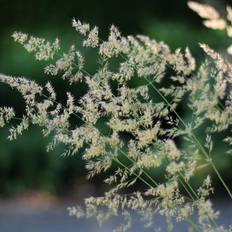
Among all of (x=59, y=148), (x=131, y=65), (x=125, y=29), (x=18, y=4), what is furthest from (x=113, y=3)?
(x=131, y=65)

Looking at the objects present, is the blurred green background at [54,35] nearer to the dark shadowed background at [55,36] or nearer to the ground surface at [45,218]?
the dark shadowed background at [55,36]

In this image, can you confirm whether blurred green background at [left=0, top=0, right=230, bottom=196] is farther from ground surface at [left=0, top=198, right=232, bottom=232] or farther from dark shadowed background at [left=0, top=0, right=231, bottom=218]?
ground surface at [left=0, top=198, right=232, bottom=232]

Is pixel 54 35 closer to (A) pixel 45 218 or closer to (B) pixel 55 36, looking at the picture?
(B) pixel 55 36

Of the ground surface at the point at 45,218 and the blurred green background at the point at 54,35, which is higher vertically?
the blurred green background at the point at 54,35

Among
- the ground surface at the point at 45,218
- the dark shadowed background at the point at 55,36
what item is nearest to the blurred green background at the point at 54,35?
the dark shadowed background at the point at 55,36

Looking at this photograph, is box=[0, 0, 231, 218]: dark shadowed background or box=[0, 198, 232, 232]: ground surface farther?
box=[0, 0, 231, 218]: dark shadowed background

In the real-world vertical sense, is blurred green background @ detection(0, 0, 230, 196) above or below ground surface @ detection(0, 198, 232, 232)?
above

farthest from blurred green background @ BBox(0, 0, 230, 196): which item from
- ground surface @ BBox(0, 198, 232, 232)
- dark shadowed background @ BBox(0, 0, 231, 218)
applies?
ground surface @ BBox(0, 198, 232, 232)

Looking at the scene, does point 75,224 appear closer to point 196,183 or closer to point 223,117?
point 196,183
